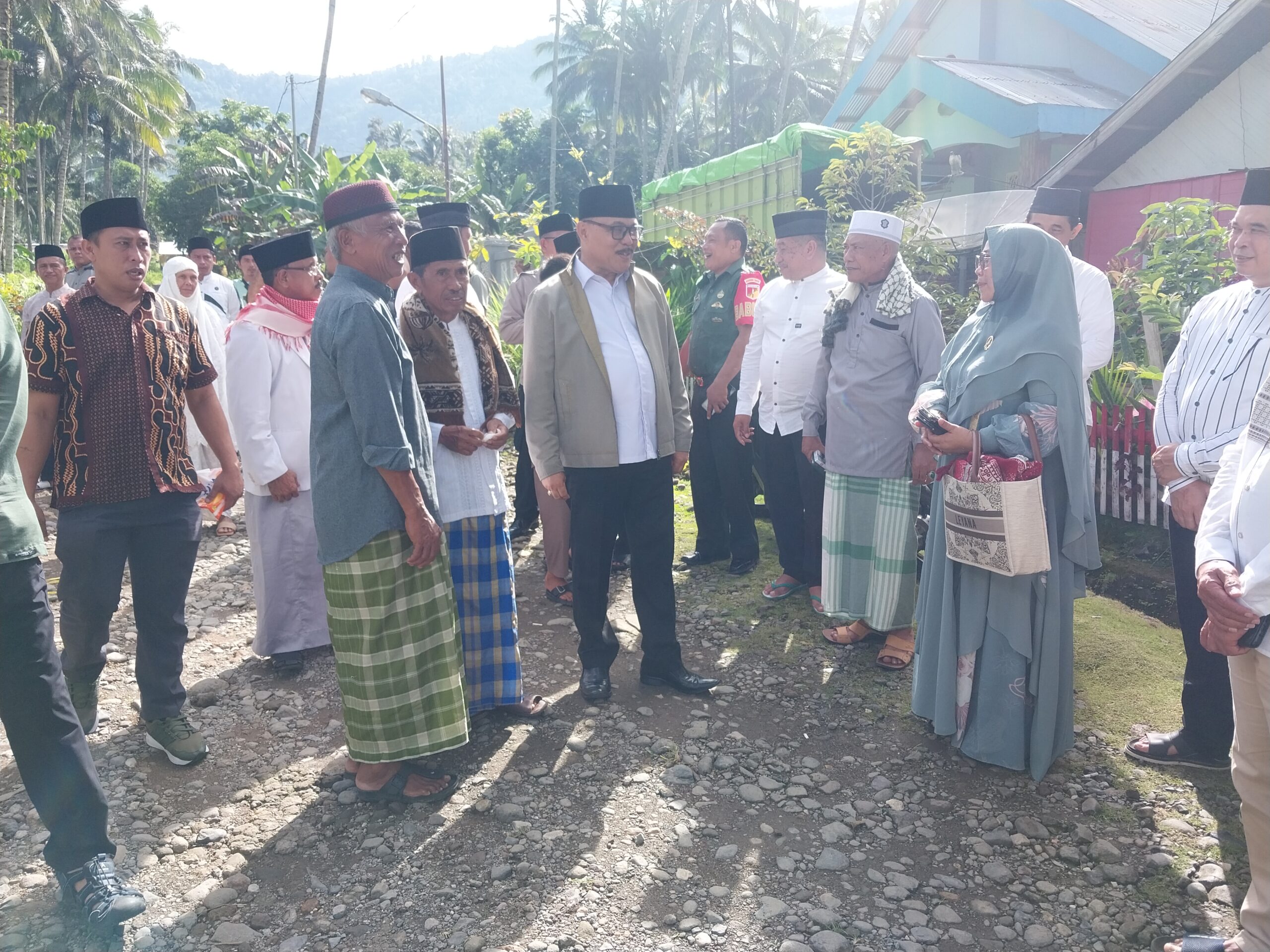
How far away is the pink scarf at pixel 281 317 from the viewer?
171 inches

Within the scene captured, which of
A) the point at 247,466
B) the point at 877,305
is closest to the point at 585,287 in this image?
the point at 877,305

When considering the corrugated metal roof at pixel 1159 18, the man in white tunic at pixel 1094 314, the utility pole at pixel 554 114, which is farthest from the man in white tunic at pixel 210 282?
the utility pole at pixel 554 114

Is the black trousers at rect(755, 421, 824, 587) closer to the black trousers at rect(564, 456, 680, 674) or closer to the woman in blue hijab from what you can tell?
the black trousers at rect(564, 456, 680, 674)

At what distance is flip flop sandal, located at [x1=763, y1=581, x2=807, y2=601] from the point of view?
17.5ft

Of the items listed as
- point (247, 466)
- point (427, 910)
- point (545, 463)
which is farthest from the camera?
point (247, 466)

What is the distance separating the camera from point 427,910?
109 inches

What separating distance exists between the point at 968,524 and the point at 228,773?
2942 mm

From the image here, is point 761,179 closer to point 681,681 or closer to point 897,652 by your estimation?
point 897,652

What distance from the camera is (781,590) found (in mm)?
5363

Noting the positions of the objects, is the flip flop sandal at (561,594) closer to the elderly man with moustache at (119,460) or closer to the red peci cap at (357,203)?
the elderly man with moustache at (119,460)

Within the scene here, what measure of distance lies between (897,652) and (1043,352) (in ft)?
5.67

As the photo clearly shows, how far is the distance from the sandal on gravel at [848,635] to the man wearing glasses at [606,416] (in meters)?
0.89

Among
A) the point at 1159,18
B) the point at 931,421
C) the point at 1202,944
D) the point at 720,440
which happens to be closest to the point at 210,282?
the point at 720,440

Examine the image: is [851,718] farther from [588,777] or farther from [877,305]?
[877,305]
